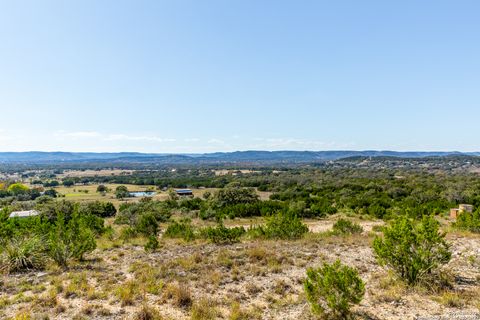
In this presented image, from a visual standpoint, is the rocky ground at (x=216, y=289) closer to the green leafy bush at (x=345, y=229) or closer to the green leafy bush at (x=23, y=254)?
the green leafy bush at (x=23, y=254)

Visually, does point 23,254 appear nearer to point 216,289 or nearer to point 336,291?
point 216,289

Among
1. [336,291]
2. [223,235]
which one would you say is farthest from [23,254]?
[336,291]

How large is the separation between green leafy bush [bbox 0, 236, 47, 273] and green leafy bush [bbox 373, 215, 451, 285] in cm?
1056

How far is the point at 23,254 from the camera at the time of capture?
33.2 ft

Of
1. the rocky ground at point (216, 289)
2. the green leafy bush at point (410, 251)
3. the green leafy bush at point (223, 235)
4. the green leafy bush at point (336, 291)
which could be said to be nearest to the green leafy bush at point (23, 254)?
the rocky ground at point (216, 289)

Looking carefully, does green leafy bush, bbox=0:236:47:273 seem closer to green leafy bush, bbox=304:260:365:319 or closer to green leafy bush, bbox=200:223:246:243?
green leafy bush, bbox=200:223:246:243

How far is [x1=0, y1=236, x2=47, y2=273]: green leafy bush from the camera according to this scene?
389 inches

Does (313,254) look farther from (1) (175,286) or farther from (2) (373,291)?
(1) (175,286)

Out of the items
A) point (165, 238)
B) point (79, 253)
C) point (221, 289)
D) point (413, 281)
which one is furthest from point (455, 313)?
point (165, 238)

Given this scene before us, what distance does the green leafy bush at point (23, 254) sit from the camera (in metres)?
9.88

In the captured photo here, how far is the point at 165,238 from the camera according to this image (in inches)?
655

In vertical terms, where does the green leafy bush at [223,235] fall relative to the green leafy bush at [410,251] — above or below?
below

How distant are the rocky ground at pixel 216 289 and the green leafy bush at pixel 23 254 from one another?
31.8 inches

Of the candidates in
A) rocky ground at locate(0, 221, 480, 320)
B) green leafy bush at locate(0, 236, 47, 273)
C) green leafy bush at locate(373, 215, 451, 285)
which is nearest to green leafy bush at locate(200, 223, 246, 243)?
rocky ground at locate(0, 221, 480, 320)
